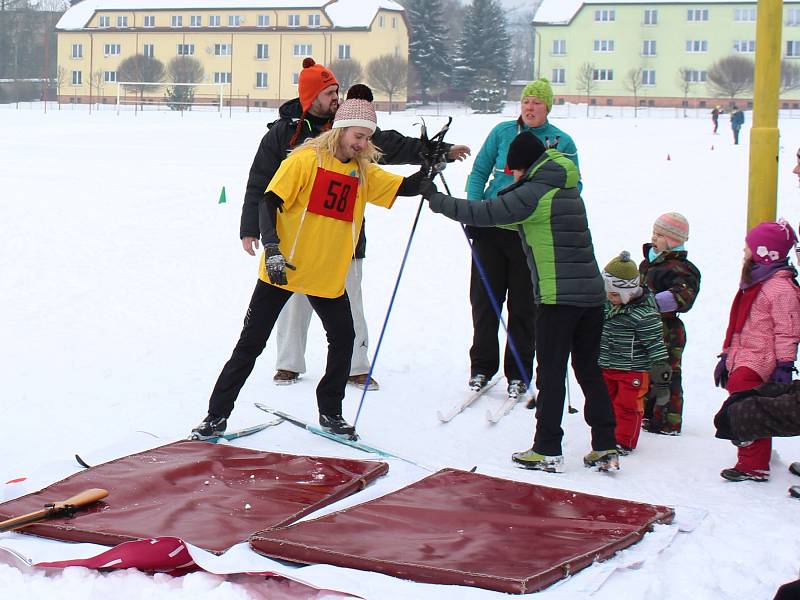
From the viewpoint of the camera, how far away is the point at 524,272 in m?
6.93

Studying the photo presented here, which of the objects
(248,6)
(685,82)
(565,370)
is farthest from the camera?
(248,6)

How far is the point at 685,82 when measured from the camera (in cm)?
7531

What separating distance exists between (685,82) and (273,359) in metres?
71.8

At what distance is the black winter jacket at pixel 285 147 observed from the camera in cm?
632

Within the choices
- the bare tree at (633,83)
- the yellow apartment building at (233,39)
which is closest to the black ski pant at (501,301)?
the yellow apartment building at (233,39)

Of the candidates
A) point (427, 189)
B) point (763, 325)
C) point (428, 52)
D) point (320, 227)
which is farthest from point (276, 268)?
point (428, 52)

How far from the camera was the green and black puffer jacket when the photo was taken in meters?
5.45

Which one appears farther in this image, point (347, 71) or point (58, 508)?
point (347, 71)

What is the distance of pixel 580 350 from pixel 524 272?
133 cm

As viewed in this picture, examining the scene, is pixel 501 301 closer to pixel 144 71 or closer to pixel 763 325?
pixel 763 325

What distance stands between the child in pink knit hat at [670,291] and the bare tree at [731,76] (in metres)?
66.8

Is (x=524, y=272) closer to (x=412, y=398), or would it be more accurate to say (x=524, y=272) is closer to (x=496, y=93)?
(x=412, y=398)

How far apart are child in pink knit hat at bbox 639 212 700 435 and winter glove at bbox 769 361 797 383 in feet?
2.60

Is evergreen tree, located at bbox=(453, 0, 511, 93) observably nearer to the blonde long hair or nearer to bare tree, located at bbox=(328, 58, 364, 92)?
bare tree, located at bbox=(328, 58, 364, 92)
